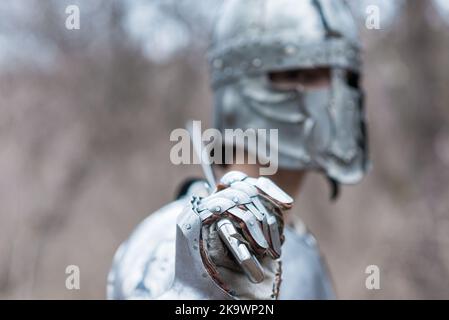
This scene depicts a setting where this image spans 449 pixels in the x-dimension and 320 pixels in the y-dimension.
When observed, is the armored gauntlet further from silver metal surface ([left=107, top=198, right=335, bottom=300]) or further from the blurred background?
the blurred background

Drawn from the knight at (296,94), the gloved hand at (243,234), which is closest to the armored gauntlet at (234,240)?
the gloved hand at (243,234)

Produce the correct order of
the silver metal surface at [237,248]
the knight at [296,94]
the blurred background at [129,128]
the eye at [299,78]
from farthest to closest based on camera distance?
the blurred background at [129,128], the eye at [299,78], the knight at [296,94], the silver metal surface at [237,248]

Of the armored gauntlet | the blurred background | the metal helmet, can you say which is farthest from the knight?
the blurred background

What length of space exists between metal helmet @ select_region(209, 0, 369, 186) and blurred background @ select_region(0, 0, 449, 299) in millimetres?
3574

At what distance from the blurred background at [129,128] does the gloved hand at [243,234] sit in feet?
14.3

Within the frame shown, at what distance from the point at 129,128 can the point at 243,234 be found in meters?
5.79

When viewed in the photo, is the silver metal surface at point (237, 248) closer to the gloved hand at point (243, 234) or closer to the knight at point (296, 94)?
the gloved hand at point (243, 234)

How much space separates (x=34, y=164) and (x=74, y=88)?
0.74 metres

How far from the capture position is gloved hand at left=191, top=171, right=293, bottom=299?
1.20 meters

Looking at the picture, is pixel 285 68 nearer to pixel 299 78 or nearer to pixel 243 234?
pixel 299 78

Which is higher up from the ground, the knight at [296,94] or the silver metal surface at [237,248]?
the knight at [296,94]

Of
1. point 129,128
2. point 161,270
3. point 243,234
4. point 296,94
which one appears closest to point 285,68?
point 296,94

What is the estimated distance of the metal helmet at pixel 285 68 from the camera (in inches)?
80.0

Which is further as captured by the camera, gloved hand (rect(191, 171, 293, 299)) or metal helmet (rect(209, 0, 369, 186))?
metal helmet (rect(209, 0, 369, 186))
